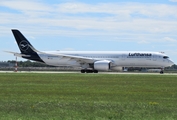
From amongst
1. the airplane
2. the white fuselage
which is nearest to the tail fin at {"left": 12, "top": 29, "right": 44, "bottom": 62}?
the airplane

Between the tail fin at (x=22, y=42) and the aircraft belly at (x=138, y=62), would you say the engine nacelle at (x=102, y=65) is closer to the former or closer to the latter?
the aircraft belly at (x=138, y=62)

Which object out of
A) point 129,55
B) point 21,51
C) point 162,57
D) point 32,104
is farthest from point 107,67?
point 32,104

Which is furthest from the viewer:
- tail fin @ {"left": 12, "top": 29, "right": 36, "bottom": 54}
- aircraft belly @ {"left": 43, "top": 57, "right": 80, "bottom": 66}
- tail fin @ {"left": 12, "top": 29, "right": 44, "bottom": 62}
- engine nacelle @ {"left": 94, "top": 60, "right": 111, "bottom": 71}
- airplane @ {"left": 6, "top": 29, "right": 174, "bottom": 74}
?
tail fin @ {"left": 12, "top": 29, "right": 36, "bottom": 54}

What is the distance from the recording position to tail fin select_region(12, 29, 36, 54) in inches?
2753

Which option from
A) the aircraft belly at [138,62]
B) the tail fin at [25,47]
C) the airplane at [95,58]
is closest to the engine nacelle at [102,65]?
the airplane at [95,58]

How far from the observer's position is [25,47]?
230 ft

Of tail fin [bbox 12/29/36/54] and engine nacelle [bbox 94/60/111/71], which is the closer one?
engine nacelle [bbox 94/60/111/71]

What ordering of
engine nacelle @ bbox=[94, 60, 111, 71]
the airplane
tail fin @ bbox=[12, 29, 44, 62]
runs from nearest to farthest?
engine nacelle @ bbox=[94, 60, 111, 71]
the airplane
tail fin @ bbox=[12, 29, 44, 62]

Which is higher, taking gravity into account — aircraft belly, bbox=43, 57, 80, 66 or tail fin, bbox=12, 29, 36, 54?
tail fin, bbox=12, 29, 36, 54

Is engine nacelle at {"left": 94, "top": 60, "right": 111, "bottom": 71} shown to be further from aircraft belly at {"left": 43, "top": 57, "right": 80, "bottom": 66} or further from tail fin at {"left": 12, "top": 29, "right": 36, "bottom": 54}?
tail fin at {"left": 12, "top": 29, "right": 36, "bottom": 54}

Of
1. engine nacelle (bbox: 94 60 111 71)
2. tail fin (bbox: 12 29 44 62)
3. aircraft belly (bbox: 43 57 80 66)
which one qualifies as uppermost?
tail fin (bbox: 12 29 44 62)

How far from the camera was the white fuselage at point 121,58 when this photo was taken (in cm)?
6544

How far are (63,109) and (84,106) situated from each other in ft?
3.92

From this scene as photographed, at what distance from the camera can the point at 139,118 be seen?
572 inches
